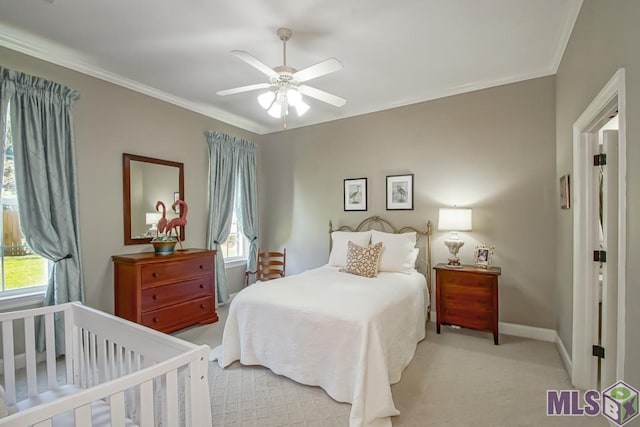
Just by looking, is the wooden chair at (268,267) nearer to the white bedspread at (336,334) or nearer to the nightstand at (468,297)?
the white bedspread at (336,334)

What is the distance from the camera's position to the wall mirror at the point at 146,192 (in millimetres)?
3371

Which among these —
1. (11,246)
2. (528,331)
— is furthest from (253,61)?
(528,331)

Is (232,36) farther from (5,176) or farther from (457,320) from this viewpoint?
(457,320)

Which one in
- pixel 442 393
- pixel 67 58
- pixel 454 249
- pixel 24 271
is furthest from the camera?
pixel 454 249

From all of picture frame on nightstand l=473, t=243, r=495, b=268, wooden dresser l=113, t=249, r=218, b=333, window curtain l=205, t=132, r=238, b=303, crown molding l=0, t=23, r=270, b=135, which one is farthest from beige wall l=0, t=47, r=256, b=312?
picture frame on nightstand l=473, t=243, r=495, b=268

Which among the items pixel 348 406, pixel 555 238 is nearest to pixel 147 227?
pixel 348 406

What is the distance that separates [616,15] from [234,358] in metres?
3.55

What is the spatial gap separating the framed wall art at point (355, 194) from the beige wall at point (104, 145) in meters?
2.46


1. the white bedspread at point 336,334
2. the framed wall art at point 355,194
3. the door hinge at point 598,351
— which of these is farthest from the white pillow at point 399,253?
the door hinge at point 598,351

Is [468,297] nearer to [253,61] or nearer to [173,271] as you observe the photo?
[253,61]

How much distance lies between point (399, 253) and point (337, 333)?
161 centimetres

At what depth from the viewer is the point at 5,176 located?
2.62 meters

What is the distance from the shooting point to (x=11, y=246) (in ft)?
8.59

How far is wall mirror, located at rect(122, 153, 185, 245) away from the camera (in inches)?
133
